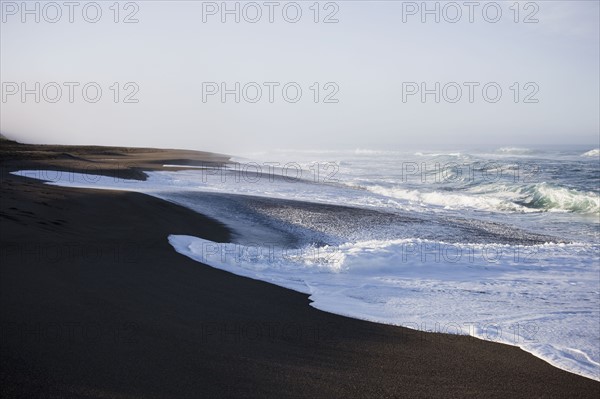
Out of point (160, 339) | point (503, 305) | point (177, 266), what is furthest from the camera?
point (177, 266)

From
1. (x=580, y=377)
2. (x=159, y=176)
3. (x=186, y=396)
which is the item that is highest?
(x=159, y=176)

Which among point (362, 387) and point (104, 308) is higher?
point (104, 308)

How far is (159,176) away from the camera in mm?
21156

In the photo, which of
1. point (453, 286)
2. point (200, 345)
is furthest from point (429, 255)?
point (200, 345)

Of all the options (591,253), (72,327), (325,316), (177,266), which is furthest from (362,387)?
(591,253)

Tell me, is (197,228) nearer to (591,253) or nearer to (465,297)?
(465,297)

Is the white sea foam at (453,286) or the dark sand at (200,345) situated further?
the white sea foam at (453,286)

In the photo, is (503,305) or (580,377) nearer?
(580,377)

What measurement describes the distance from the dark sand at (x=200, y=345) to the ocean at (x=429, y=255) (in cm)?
53

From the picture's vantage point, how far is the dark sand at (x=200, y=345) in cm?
364

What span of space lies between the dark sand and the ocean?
1.76ft

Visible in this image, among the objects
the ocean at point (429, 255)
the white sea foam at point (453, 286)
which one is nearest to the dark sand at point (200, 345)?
the white sea foam at point (453, 286)

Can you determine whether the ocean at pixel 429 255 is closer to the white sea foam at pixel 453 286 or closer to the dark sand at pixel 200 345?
the white sea foam at pixel 453 286

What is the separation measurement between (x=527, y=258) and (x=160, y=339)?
7257 millimetres
